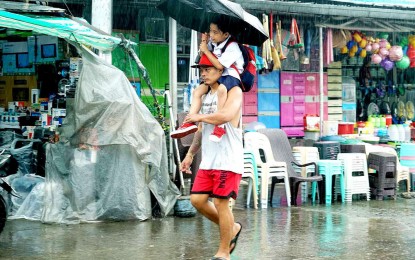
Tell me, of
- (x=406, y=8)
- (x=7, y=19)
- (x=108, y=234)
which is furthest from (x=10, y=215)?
(x=406, y=8)

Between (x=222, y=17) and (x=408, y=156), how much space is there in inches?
320

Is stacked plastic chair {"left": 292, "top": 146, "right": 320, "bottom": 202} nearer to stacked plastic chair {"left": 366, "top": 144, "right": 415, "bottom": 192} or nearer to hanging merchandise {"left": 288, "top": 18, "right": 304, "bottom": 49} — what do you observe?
stacked plastic chair {"left": 366, "top": 144, "right": 415, "bottom": 192}

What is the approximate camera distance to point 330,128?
54.6 feet

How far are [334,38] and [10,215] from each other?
954cm

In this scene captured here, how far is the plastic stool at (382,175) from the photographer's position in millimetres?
12945

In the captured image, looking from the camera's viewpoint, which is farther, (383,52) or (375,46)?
(383,52)

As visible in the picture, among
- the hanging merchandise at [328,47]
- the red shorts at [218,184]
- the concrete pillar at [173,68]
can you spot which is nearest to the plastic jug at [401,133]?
the hanging merchandise at [328,47]

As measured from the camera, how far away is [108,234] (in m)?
9.07

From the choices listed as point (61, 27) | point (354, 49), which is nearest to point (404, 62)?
point (354, 49)

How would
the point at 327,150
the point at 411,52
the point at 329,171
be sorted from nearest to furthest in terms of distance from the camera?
1. the point at 329,171
2. the point at 327,150
3. the point at 411,52

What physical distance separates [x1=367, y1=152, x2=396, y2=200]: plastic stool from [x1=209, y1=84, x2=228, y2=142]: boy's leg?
21.4ft

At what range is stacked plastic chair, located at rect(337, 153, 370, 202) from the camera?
41.2 feet

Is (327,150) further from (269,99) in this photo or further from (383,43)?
(383,43)

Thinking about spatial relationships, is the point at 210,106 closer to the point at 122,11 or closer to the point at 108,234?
the point at 108,234
